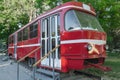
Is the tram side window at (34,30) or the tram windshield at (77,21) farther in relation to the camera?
the tram side window at (34,30)

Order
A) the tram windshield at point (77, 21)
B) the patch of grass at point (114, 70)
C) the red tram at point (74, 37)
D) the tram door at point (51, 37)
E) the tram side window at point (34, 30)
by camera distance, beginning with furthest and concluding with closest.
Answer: the tram side window at point (34, 30)
the patch of grass at point (114, 70)
the tram door at point (51, 37)
the tram windshield at point (77, 21)
the red tram at point (74, 37)

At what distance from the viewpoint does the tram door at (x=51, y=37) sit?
41.0 feet

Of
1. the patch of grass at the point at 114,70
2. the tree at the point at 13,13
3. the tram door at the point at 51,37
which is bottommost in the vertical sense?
the patch of grass at the point at 114,70

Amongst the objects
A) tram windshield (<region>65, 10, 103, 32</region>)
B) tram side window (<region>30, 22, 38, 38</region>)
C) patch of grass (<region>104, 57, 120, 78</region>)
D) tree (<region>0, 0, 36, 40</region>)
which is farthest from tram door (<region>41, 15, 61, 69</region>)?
tree (<region>0, 0, 36, 40</region>)

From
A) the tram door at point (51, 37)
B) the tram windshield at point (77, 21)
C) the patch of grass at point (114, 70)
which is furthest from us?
the patch of grass at point (114, 70)

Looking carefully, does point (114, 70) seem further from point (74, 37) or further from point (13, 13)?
point (13, 13)

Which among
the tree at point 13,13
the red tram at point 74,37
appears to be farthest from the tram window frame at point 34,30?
the tree at point 13,13

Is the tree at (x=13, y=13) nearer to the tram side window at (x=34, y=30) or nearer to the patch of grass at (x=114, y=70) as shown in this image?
the patch of grass at (x=114, y=70)

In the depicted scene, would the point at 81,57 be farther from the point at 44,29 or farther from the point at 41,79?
the point at 44,29

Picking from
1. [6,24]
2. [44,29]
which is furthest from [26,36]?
[6,24]

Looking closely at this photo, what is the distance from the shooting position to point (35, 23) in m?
16.4

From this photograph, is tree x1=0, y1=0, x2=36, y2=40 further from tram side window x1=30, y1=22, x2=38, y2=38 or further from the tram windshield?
the tram windshield

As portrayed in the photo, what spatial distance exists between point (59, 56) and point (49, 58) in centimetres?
114

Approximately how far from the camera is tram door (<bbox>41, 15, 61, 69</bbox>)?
12.5 m
